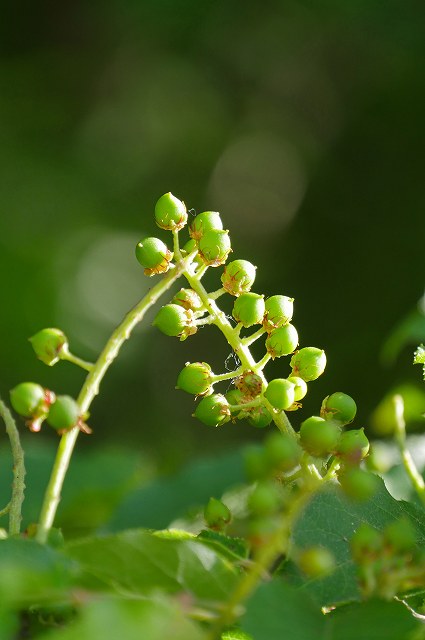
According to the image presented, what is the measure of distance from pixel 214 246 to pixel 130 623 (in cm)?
41

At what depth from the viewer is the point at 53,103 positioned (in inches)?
184

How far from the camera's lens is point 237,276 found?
914 millimetres

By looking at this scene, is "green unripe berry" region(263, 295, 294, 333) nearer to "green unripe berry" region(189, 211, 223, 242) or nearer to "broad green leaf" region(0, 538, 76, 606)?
"green unripe berry" region(189, 211, 223, 242)

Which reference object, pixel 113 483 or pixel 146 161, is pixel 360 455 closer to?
pixel 113 483

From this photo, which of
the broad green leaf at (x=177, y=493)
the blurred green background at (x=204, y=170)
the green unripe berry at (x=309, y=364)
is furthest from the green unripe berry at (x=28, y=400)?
the blurred green background at (x=204, y=170)

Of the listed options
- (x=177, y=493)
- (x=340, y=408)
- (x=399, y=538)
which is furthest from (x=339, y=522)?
(x=177, y=493)

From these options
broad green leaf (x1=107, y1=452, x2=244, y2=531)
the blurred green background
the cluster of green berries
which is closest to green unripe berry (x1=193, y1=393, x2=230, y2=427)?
the cluster of green berries

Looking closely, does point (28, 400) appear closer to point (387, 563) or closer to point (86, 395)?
point (86, 395)

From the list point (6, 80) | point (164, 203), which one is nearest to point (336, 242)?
point (6, 80)

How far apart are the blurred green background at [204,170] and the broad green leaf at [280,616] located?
9.19 ft

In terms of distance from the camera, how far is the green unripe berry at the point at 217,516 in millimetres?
877

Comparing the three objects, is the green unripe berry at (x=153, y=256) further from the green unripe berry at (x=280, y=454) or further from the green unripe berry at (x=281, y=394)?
the green unripe berry at (x=280, y=454)

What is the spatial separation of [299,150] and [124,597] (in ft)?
12.8

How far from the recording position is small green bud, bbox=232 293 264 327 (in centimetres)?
90
